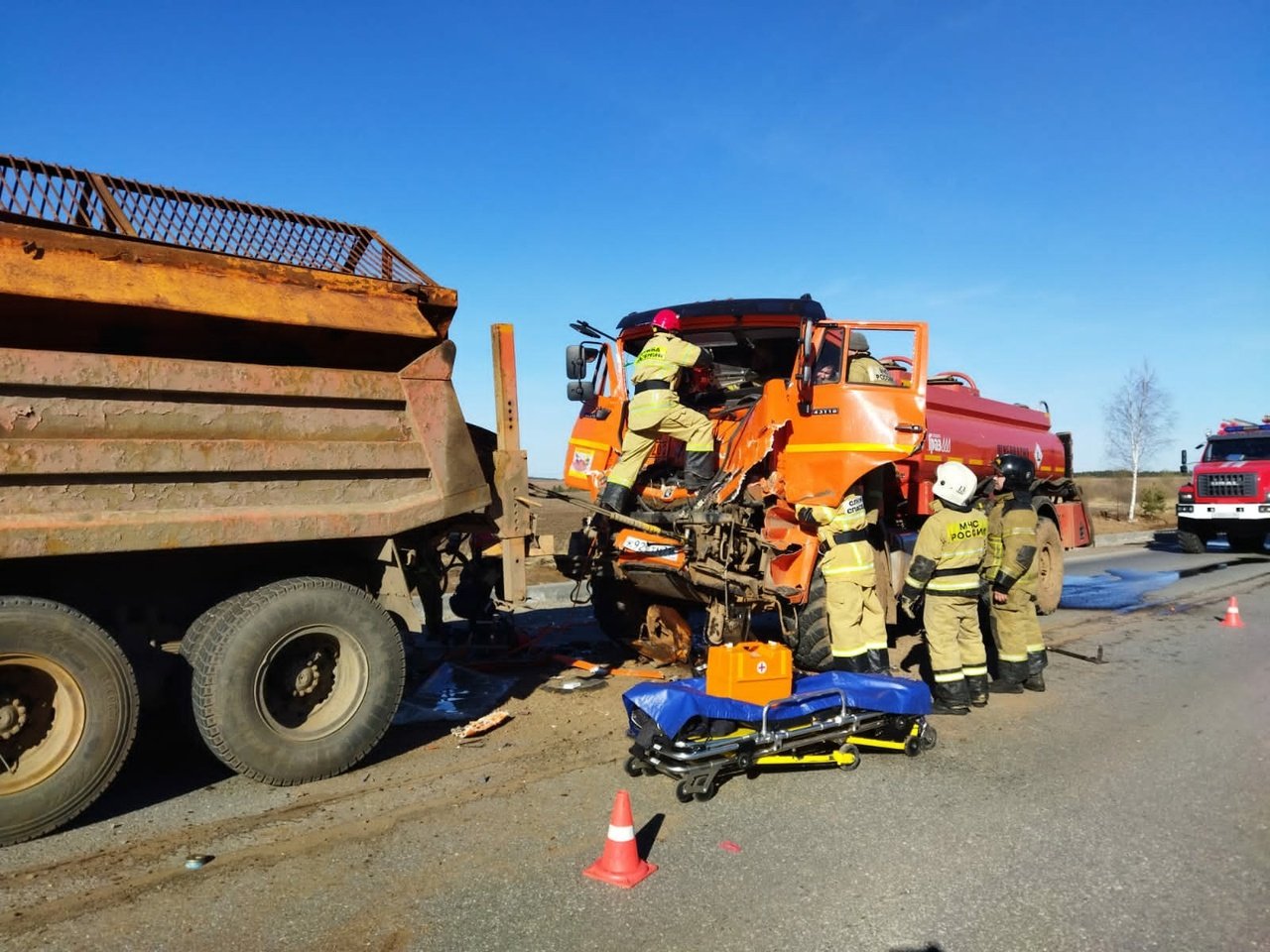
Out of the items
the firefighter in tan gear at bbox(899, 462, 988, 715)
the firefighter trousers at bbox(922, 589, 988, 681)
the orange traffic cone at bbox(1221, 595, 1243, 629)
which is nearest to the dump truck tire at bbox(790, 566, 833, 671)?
the firefighter in tan gear at bbox(899, 462, 988, 715)

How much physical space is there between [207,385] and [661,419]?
313 centimetres

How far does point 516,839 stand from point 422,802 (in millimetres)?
665

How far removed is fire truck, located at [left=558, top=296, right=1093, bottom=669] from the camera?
20.7ft

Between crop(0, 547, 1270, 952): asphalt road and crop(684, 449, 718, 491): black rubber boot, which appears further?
crop(684, 449, 718, 491): black rubber boot

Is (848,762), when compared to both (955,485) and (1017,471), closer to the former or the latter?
(955,485)

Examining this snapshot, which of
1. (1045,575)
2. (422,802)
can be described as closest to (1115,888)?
(422,802)

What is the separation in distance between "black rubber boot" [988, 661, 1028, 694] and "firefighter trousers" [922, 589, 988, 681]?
0.59 metres

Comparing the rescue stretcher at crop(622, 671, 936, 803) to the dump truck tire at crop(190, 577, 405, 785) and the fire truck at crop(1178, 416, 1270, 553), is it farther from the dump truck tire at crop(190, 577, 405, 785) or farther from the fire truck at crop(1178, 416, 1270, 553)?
the fire truck at crop(1178, 416, 1270, 553)

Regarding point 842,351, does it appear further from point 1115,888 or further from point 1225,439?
point 1225,439

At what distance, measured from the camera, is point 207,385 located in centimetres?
412

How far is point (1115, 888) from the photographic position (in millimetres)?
3324

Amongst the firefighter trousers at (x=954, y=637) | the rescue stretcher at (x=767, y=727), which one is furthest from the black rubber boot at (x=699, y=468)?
the rescue stretcher at (x=767, y=727)

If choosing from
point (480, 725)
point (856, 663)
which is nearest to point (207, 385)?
point (480, 725)

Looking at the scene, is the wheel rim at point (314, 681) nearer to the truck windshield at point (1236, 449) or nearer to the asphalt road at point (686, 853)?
the asphalt road at point (686, 853)
